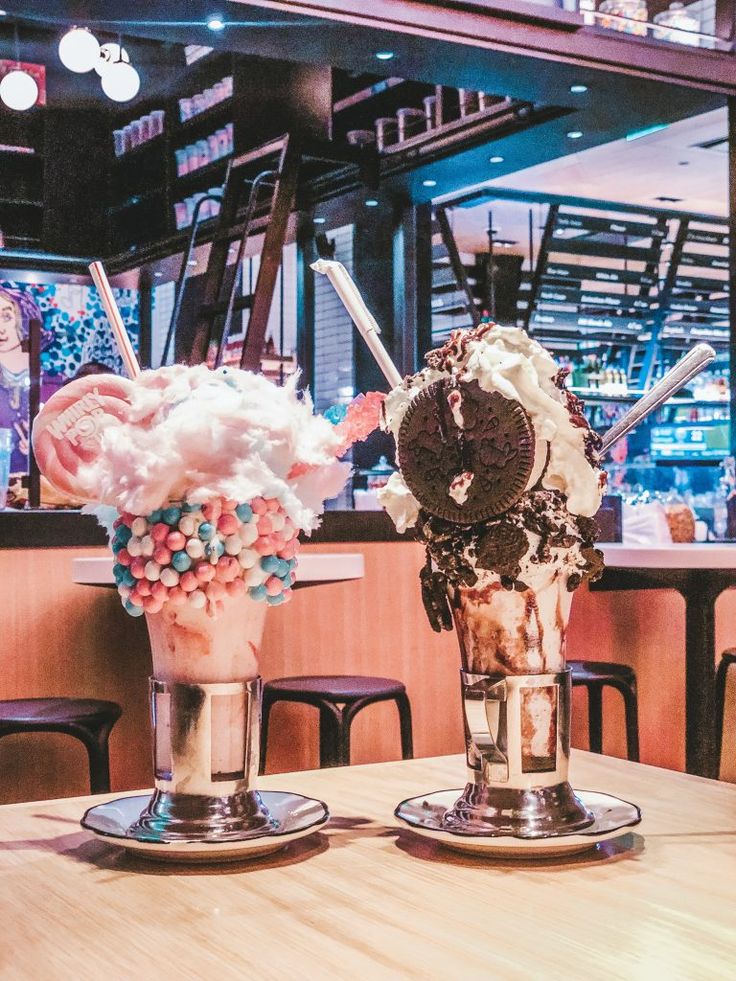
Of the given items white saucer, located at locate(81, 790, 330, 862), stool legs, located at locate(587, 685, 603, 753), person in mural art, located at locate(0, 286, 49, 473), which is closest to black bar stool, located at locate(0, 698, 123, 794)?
stool legs, located at locate(587, 685, 603, 753)

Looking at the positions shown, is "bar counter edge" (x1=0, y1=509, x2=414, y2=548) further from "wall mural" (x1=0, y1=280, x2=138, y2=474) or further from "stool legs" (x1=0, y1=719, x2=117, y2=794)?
"wall mural" (x1=0, y1=280, x2=138, y2=474)

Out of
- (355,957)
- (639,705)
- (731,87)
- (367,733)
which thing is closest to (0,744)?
(367,733)

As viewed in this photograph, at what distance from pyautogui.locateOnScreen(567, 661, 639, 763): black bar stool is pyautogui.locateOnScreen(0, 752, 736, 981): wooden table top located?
243 cm

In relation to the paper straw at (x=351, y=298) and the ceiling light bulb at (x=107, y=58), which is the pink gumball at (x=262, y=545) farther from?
the ceiling light bulb at (x=107, y=58)

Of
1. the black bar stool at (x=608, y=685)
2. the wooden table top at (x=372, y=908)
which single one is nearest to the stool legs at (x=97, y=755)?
the black bar stool at (x=608, y=685)

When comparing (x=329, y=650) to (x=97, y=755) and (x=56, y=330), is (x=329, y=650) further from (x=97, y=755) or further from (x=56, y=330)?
(x=56, y=330)

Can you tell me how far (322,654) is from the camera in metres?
3.92

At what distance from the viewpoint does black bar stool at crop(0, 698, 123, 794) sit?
2789 millimetres

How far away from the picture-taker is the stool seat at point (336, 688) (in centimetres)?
311

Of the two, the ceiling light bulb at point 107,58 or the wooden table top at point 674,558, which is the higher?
the ceiling light bulb at point 107,58

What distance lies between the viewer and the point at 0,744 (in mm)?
3428

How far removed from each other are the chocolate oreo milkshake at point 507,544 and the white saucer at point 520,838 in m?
0.02

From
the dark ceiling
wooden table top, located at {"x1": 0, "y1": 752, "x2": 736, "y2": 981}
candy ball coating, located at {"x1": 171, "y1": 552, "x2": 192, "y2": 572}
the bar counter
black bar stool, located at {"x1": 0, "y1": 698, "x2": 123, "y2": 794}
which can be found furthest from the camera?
the dark ceiling

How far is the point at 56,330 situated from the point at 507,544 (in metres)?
8.94
